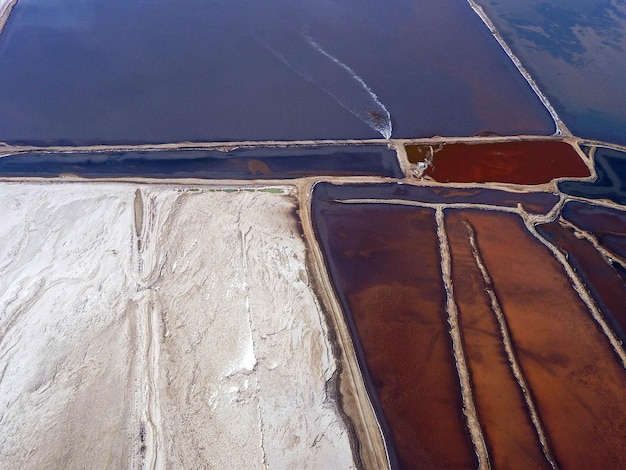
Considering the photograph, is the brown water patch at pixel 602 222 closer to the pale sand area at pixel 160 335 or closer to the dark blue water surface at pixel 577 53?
the dark blue water surface at pixel 577 53

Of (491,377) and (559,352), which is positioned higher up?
(559,352)

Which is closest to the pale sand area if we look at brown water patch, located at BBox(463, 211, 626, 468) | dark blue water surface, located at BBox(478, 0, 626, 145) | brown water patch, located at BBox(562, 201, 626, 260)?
brown water patch, located at BBox(463, 211, 626, 468)

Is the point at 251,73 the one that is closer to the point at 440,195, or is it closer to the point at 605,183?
the point at 440,195

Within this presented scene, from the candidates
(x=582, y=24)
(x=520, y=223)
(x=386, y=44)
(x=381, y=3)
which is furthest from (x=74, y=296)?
(x=582, y=24)

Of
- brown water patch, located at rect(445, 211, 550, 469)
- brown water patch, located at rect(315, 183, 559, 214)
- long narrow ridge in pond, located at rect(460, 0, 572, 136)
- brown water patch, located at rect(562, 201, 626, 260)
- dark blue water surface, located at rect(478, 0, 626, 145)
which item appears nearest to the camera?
brown water patch, located at rect(445, 211, 550, 469)

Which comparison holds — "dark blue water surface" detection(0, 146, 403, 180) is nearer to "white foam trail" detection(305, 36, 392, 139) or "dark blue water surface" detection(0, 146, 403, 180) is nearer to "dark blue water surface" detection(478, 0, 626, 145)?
"white foam trail" detection(305, 36, 392, 139)

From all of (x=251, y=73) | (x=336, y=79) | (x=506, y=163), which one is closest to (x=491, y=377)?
(x=506, y=163)
